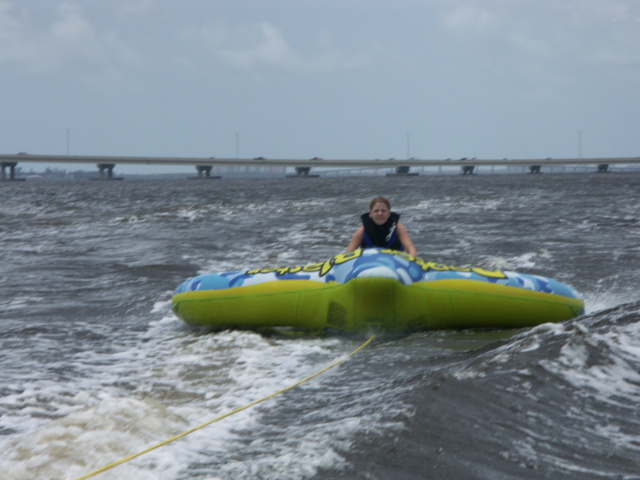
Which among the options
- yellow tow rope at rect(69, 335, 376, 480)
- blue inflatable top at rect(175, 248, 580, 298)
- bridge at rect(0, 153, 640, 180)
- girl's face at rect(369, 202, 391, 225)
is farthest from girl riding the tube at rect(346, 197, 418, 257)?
bridge at rect(0, 153, 640, 180)

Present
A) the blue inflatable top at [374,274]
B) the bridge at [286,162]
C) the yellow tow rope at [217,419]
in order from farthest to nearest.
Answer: the bridge at [286,162] < the blue inflatable top at [374,274] < the yellow tow rope at [217,419]

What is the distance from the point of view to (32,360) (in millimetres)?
5301

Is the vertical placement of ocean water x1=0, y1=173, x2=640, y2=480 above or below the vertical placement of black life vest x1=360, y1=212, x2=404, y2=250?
below

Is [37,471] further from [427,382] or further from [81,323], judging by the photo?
[81,323]

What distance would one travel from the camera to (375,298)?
229 inches

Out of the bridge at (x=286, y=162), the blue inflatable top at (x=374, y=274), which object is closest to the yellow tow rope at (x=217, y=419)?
the blue inflatable top at (x=374, y=274)

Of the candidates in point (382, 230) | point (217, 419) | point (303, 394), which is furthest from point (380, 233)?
point (217, 419)

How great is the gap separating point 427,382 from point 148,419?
139 cm

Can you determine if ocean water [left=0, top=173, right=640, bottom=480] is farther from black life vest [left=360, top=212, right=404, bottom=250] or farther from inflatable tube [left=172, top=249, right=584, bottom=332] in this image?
black life vest [left=360, top=212, right=404, bottom=250]

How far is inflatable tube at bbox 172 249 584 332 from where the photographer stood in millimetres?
5852

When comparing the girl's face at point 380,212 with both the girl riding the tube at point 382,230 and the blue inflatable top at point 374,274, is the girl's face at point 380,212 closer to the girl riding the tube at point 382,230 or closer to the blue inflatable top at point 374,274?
the girl riding the tube at point 382,230

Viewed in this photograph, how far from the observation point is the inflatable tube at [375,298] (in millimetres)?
5852

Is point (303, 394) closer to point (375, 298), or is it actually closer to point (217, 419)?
point (217, 419)

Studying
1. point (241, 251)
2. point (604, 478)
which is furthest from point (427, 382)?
point (241, 251)
